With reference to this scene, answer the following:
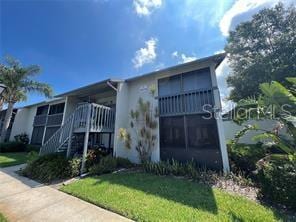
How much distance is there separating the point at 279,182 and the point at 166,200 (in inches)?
129

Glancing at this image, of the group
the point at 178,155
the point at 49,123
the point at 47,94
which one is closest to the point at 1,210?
the point at 178,155

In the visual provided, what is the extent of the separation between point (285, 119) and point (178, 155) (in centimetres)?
490

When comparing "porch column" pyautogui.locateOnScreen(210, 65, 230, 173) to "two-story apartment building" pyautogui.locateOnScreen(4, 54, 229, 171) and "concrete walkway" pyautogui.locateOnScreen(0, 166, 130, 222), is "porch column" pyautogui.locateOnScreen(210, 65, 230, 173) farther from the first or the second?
"concrete walkway" pyautogui.locateOnScreen(0, 166, 130, 222)

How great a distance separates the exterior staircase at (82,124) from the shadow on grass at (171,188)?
10.3ft

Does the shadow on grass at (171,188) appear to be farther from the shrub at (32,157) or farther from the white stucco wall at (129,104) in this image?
the shrub at (32,157)

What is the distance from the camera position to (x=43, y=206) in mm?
4617

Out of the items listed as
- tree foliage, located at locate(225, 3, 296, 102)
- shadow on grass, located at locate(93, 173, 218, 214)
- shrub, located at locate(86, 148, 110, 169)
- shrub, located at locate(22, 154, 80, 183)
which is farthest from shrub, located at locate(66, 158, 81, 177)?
tree foliage, located at locate(225, 3, 296, 102)

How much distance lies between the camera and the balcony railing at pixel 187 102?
8078 mm

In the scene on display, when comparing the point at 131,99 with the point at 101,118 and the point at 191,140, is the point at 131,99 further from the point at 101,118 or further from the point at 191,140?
the point at 191,140

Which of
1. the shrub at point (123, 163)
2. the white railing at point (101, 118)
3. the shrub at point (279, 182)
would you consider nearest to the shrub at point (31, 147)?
the white railing at point (101, 118)

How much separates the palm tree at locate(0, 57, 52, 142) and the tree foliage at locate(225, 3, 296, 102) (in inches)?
842

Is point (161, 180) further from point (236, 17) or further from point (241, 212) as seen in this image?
point (236, 17)

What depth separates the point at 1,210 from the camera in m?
Answer: 4.36

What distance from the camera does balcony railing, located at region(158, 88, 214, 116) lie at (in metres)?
8.08
